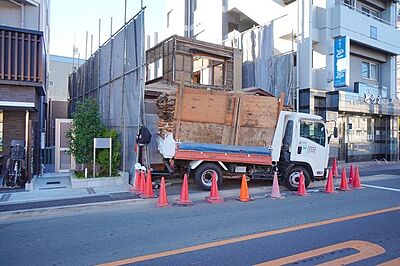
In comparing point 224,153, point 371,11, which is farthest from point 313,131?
point 371,11

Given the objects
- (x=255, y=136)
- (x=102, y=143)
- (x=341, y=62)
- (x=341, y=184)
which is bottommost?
(x=341, y=184)

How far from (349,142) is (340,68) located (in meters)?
5.14

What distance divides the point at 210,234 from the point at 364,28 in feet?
63.3

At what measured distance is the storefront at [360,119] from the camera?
1872 centimetres

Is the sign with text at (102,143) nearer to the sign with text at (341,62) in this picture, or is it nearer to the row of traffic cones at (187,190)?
the row of traffic cones at (187,190)

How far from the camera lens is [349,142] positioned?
20625 mm

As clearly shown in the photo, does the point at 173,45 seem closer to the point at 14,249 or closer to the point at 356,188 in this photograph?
the point at 356,188

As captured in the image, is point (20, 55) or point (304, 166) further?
point (20, 55)

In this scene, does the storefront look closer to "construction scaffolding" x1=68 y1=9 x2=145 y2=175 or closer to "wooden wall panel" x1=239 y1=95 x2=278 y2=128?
"wooden wall panel" x1=239 y1=95 x2=278 y2=128

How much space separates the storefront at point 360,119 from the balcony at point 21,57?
13.4m

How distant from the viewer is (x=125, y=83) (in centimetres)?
1166

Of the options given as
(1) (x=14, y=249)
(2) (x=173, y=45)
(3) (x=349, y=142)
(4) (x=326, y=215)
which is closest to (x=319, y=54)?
(3) (x=349, y=142)

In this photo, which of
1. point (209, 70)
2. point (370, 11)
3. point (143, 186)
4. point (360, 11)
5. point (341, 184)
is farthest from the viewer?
point (370, 11)

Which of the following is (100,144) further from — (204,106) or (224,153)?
(224,153)
